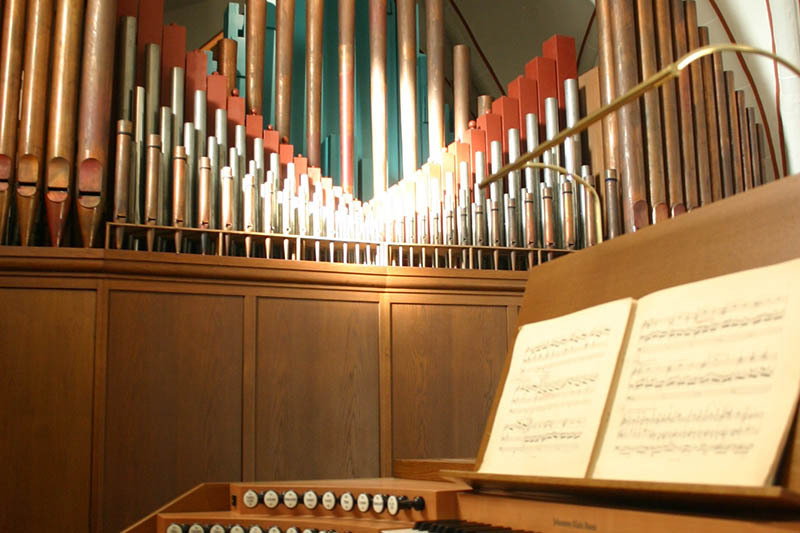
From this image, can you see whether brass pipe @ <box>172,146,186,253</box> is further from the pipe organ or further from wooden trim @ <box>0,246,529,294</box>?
wooden trim @ <box>0,246,529,294</box>

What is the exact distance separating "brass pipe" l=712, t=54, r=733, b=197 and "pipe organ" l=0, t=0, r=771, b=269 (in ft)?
0.05

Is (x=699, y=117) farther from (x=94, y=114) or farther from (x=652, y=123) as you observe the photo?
(x=94, y=114)

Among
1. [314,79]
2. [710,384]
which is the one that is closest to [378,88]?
[314,79]

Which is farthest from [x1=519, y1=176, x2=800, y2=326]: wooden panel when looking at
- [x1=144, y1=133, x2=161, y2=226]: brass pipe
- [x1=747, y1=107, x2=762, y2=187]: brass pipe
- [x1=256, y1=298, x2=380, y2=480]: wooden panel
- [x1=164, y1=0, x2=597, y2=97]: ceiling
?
[x1=164, y1=0, x2=597, y2=97]: ceiling

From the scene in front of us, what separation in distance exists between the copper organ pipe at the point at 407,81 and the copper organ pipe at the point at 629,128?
1.32 metres

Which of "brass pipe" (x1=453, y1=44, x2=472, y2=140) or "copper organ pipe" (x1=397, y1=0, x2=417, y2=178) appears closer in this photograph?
"copper organ pipe" (x1=397, y1=0, x2=417, y2=178)

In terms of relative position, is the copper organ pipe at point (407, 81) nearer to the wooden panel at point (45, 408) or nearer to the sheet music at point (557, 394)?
the wooden panel at point (45, 408)

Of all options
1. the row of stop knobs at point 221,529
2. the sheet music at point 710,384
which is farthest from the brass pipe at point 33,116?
the sheet music at point 710,384

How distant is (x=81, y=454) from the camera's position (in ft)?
13.8

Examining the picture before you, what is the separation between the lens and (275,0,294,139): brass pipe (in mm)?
5527

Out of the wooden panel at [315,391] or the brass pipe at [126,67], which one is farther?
the brass pipe at [126,67]

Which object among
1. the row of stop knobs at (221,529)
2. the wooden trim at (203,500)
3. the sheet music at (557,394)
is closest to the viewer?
the sheet music at (557,394)

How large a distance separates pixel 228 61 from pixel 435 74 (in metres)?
1.45

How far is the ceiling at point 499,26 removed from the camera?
6926mm
